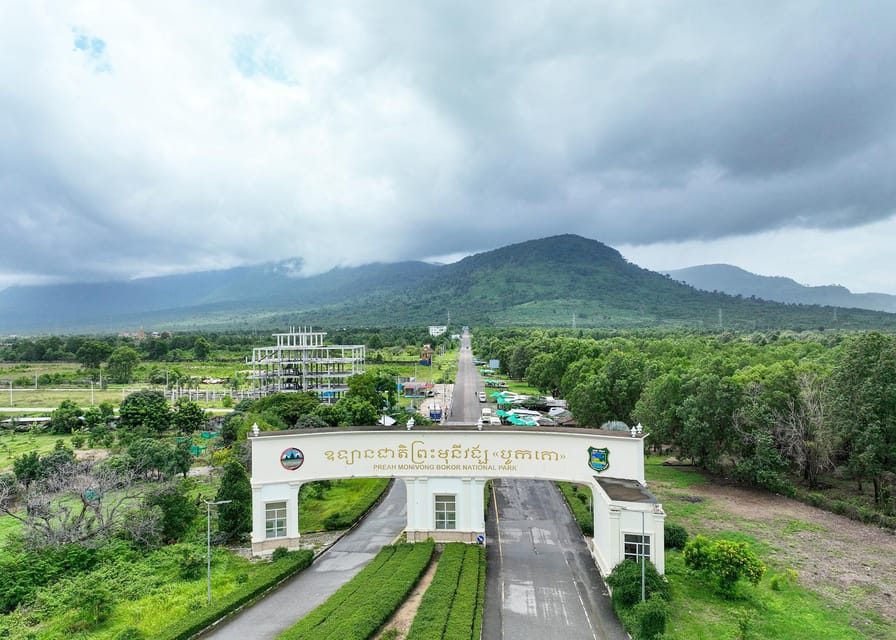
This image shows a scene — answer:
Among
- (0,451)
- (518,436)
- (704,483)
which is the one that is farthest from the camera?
(0,451)

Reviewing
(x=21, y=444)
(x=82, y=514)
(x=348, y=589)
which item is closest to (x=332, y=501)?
(x=82, y=514)

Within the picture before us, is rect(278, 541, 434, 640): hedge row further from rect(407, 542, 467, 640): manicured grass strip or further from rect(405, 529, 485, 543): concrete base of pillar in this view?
rect(405, 529, 485, 543): concrete base of pillar

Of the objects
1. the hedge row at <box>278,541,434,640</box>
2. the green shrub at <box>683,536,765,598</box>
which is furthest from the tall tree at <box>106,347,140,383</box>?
the green shrub at <box>683,536,765,598</box>

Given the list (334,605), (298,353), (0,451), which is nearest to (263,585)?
(334,605)

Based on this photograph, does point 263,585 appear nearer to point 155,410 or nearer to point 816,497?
point 816,497

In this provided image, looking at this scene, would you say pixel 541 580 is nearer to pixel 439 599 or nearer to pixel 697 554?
pixel 439 599

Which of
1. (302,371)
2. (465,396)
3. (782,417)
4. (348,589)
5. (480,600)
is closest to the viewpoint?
(480,600)

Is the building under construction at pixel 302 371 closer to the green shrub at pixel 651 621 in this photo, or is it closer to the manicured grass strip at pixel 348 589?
the manicured grass strip at pixel 348 589
